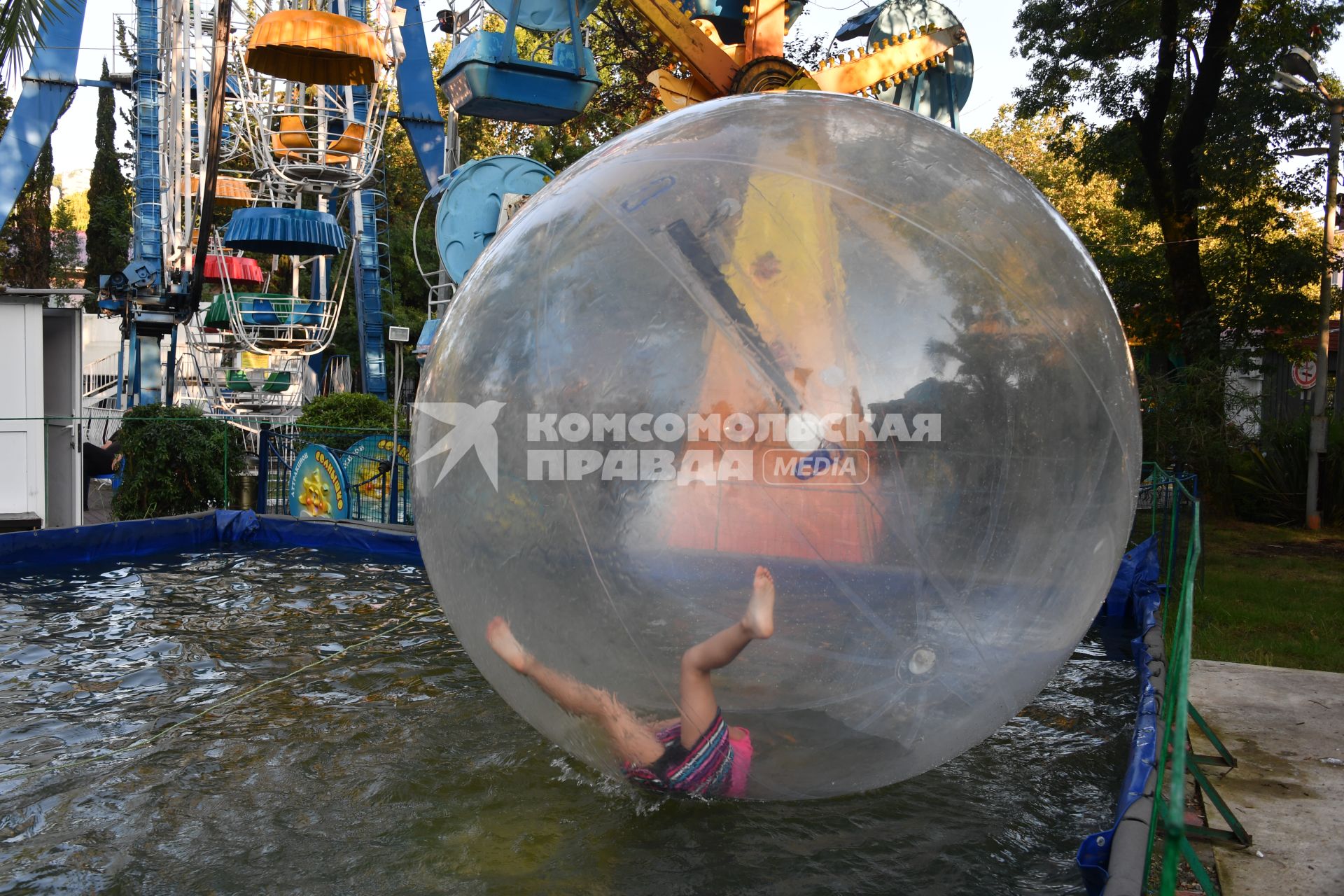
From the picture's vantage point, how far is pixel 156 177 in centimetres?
1756

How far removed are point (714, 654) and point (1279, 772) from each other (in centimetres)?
321

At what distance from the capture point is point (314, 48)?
1255cm

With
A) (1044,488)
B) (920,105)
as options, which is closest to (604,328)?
(1044,488)

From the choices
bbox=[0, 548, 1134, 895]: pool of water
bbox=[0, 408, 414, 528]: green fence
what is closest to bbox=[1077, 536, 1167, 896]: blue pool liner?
bbox=[0, 548, 1134, 895]: pool of water

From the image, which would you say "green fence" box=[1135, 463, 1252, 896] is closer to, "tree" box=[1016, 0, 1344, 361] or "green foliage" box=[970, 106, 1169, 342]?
"green foliage" box=[970, 106, 1169, 342]

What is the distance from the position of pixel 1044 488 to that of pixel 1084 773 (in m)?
2.30

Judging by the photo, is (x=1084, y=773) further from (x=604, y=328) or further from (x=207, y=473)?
(x=207, y=473)

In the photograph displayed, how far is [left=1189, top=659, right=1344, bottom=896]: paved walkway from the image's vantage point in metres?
3.71

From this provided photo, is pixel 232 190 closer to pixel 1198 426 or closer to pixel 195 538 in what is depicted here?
pixel 195 538

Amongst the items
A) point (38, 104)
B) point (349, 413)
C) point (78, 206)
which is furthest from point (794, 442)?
point (78, 206)

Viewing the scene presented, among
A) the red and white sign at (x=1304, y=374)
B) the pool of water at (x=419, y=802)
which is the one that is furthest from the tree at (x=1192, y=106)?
the pool of water at (x=419, y=802)

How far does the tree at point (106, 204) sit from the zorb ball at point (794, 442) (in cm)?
3162

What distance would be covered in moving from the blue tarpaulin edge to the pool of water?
147 inches

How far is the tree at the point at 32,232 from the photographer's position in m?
30.4
